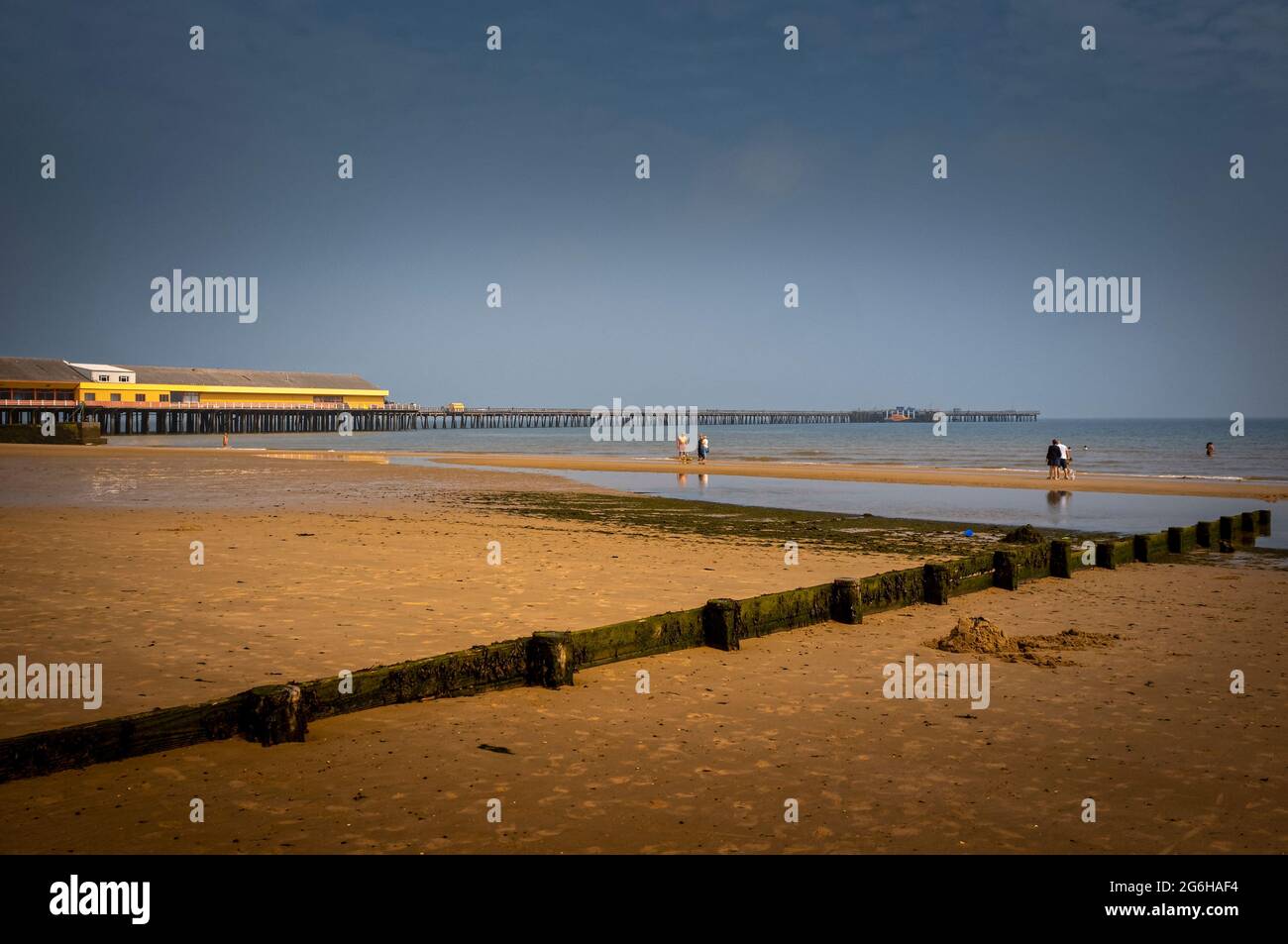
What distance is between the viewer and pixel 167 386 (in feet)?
347

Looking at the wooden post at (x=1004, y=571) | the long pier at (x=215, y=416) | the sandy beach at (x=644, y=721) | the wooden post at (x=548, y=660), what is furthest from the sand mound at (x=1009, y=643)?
the long pier at (x=215, y=416)

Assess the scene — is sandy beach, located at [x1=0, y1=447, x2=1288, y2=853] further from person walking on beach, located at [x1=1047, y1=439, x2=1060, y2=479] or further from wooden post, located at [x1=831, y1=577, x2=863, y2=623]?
person walking on beach, located at [x1=1047, y1=439, x2=1060, y2=479]

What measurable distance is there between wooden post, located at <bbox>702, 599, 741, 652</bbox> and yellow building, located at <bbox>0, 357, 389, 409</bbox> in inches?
3735

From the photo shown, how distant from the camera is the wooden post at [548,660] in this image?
8.05 meters

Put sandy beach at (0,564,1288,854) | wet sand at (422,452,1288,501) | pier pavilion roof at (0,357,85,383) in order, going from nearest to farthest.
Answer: sandy beach at (0,564,1288,854) < wet sand at (422,452,1288,501) < pier pavilion roof at (0,357,85,383)

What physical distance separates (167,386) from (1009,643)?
113 m

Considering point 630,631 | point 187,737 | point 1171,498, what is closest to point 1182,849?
point 630,631

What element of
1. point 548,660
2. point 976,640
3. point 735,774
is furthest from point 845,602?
point 735,774

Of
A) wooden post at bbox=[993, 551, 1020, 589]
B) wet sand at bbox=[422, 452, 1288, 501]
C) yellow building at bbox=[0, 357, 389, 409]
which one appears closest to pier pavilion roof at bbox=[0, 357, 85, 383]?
yellow building at bbox=[0, 357, 389, 409]

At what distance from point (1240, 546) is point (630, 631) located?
16.4 meters

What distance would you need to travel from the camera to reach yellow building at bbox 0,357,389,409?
89.6m

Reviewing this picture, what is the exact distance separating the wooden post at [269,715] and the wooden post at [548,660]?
85.2 inches

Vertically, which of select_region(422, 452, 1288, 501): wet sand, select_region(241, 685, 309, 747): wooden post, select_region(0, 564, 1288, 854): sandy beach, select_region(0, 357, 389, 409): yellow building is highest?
select_region(0, 357, 389, 409): yellow building
